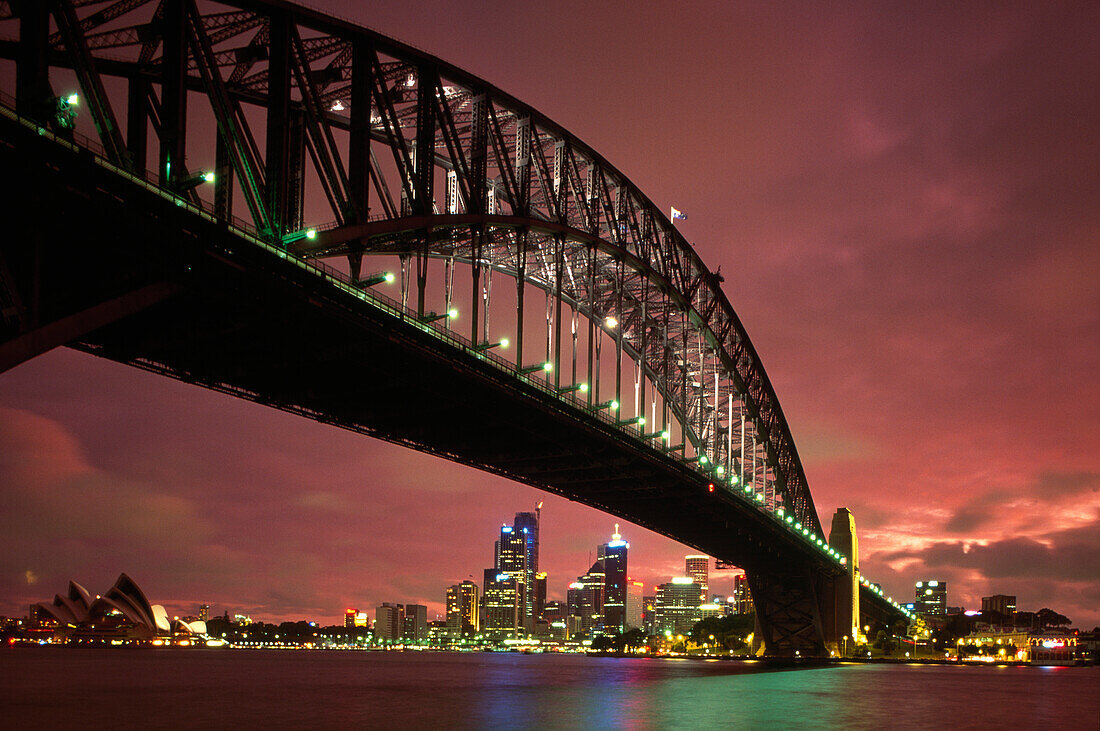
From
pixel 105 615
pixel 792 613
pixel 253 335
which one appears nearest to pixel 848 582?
pixel 792 613

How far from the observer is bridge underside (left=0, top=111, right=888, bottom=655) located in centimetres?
2545

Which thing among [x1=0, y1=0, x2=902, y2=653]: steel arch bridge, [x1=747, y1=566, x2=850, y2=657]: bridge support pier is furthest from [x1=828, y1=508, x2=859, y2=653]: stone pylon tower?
[x1=0, y1=0, x2=902, y2=653]: steel arch bridge

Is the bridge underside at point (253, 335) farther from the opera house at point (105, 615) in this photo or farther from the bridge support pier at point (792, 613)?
the opera house at point (105, 615)

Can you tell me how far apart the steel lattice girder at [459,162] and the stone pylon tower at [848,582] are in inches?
1073

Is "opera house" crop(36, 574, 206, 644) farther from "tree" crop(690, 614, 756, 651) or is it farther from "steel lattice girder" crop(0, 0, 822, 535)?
"steel lattice girder" crop(0, 0, 822, 535)

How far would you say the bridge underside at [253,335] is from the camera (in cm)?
2545

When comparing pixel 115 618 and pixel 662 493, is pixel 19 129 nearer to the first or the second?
pixel 662 493

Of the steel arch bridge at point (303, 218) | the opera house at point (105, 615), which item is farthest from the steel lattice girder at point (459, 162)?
the opera house at point (105, 615)

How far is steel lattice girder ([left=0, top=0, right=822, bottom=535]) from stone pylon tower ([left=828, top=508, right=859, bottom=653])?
2725 cm

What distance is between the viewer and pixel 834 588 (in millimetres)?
116688

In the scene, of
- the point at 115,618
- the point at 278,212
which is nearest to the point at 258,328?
the point at 278,212

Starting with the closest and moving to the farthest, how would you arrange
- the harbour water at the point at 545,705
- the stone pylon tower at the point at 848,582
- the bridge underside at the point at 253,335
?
1. the bridge underside at the point at 253,335
2. the harbour water at the point at 545,705
3. the stone pylon tower at the point at 848,582

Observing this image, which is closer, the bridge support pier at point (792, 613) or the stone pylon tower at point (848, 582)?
the bridge support pier at point (792, 613)

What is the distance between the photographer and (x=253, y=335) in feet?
124
